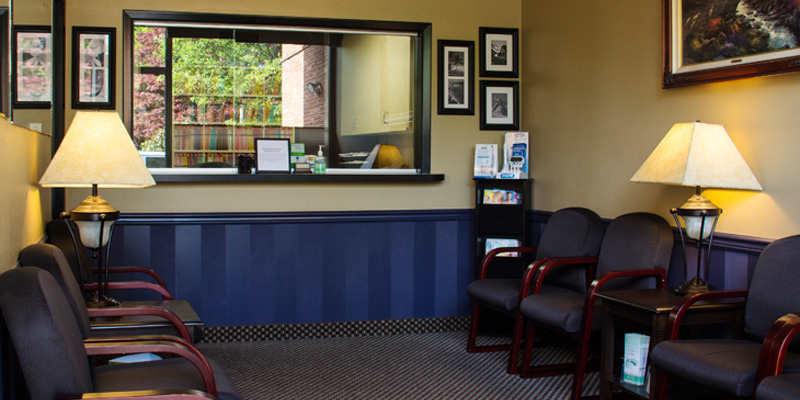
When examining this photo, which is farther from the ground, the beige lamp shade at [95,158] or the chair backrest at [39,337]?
the beige lamp shade at [95,158]

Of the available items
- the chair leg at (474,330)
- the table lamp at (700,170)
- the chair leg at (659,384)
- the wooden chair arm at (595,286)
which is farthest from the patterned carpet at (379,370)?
the table lamp at (700,170)

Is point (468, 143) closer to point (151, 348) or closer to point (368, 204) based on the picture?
point (368, 204)

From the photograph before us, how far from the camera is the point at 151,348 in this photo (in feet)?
7.45

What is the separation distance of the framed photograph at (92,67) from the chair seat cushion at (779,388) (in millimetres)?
4132

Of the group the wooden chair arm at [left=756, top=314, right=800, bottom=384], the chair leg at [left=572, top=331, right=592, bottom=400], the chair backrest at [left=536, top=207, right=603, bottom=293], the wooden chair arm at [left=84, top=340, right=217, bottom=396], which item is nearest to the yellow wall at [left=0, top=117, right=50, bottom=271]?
the wooden chair arm at [left=84, top=340, right=217, bottom=396]

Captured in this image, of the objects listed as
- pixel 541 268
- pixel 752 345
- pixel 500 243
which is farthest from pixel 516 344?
pixel 752 345

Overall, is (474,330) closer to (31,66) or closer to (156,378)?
(156,378)

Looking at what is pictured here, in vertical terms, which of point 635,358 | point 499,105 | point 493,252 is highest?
point 499,105

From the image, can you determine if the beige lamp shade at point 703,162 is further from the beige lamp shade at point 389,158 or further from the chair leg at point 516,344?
the beige lamp shade at point 389,158

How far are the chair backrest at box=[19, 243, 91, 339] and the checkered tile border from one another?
2.20 m

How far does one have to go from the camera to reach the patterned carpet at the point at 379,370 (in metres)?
3.74

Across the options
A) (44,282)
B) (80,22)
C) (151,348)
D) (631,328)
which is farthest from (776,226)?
(80,22)

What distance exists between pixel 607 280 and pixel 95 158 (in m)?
2.51

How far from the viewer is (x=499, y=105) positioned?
5242mm
